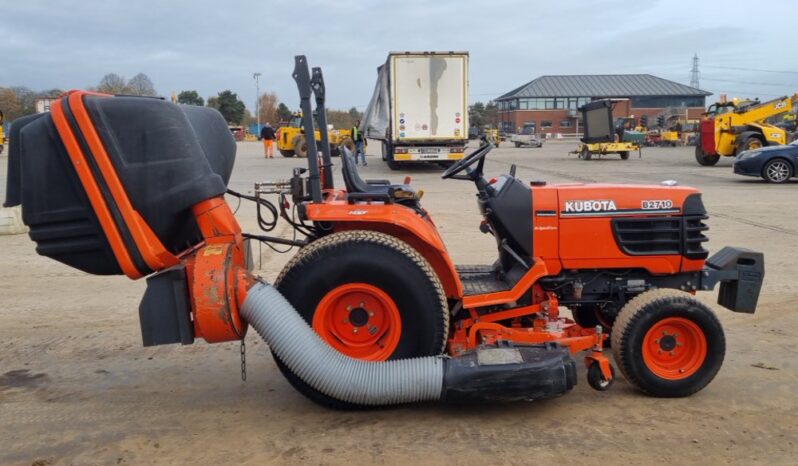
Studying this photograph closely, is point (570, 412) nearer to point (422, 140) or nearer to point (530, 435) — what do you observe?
point (530, 435)

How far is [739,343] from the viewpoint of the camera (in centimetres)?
516

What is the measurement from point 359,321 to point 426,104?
1706 centimetres

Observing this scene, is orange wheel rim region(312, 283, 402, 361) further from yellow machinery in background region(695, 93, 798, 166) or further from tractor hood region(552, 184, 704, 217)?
yellow machinery in background region(695, 93, 798, 166)

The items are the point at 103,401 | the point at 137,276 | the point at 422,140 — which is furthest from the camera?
the point at 422,140

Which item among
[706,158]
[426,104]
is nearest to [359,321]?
[426,104]

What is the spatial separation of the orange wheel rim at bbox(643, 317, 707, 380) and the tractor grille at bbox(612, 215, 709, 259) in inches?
18.5

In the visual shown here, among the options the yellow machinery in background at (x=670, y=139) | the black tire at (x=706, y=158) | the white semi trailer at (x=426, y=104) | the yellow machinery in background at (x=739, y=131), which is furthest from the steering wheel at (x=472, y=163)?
the yellow machinery in background at (x=670, y=139)

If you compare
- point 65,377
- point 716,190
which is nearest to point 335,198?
point 65,377

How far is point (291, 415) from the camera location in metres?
3.99

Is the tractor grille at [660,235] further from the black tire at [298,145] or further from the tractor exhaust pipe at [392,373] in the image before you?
the black tire at [298,145]

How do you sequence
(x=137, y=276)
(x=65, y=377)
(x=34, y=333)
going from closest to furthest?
(x=137, y=276) < (x=65, y=377) < (x=34, y=333)

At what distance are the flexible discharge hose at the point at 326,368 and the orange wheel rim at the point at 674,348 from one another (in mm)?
1365

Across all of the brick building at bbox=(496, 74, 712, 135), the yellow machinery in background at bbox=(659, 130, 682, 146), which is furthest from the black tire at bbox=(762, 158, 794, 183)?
the brick building at bbox=(496, 74, 712, 135)

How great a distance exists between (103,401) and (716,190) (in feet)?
46.8
